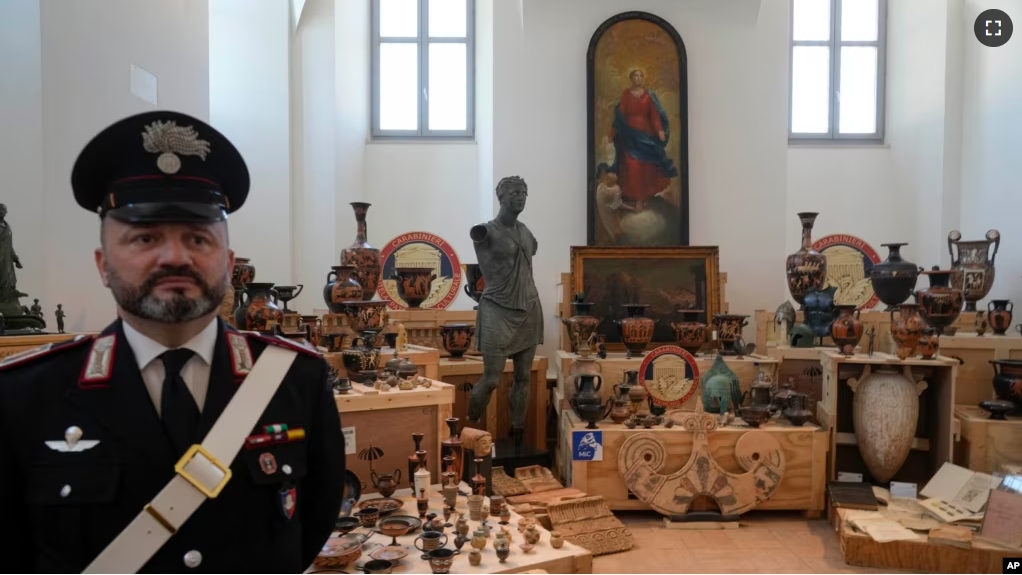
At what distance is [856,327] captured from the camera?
515 cm

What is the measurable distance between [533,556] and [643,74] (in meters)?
5.60

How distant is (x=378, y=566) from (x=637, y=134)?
5.57m

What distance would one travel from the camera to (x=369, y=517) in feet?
11.5

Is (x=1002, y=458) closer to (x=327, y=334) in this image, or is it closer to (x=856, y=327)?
(x=856, y=327)

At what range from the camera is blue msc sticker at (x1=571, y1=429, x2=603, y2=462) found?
15.3ft

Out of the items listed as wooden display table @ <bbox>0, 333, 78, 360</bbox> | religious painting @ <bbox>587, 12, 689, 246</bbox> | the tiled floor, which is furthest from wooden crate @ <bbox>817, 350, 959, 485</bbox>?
wooden display table @ <bbox>0, 333, 78, 360</bbox>

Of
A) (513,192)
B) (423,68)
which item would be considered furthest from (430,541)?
(423,68)

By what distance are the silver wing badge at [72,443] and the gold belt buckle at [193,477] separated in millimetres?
166


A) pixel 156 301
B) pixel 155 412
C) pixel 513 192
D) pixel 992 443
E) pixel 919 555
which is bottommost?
pixel 919 555

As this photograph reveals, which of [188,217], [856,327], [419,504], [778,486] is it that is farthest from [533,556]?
[856,327]

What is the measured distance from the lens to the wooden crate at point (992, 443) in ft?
15.4

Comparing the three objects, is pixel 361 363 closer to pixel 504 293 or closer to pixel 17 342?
pixel 504 293

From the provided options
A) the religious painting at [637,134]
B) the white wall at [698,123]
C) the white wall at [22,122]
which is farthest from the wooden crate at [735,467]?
the white wall at [22,122]

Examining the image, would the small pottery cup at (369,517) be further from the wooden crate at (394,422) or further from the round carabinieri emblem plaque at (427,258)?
the round carabinieri emblem plaque at (427,258)
